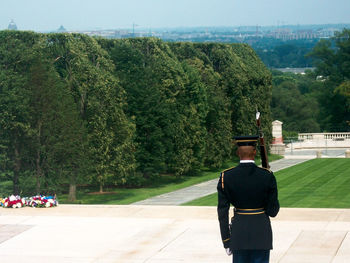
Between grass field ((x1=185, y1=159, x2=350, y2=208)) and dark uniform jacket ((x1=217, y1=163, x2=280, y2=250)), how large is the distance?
1524 cm

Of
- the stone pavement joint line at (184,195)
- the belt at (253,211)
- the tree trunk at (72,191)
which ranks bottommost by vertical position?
the stone pavement joint line at (184,195)

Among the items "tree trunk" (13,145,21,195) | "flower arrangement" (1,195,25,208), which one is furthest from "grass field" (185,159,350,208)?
"flower arrangement" (1,195,25,208)

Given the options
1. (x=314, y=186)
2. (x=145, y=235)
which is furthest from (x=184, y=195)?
(x=145, y=235)

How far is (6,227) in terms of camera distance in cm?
1371

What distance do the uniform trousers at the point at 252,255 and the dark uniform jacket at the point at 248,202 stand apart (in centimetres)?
9

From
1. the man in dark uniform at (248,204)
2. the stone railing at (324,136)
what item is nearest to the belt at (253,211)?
the man in dark uniform at (248,204)

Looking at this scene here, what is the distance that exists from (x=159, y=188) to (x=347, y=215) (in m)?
19.9

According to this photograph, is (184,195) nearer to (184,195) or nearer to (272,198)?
(184,195)

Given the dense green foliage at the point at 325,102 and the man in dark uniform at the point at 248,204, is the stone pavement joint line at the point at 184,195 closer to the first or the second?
the man in dark uniform at the point at 248,204

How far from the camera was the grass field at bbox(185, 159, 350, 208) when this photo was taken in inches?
957

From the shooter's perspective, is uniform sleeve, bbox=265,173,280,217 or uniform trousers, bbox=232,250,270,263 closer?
uniform sleeve, bbox=265,173,280,217

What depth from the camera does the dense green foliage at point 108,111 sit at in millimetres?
28281

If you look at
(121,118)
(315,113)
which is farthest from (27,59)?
(315,113)

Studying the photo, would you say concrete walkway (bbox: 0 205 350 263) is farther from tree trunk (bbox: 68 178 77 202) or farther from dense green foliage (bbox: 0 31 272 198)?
tree trunk (bbox: 68 178 77 202)
